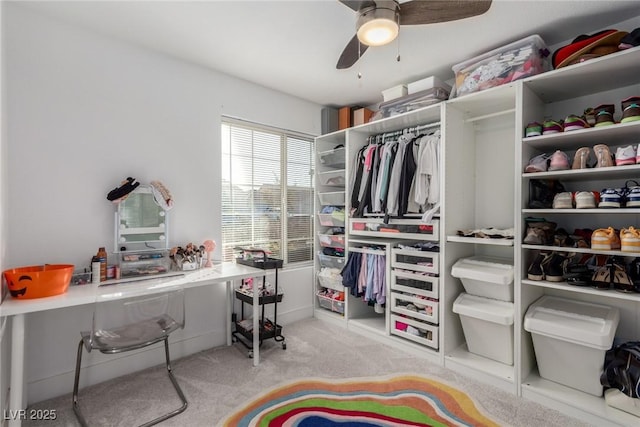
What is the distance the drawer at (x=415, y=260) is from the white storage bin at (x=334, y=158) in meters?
1.21

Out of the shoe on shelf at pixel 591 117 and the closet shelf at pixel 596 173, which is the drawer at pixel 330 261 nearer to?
the closet shelf at pixel 596 173

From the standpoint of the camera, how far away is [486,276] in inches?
91.7

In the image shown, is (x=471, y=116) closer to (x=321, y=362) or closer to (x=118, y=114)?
(x=321, y=362)

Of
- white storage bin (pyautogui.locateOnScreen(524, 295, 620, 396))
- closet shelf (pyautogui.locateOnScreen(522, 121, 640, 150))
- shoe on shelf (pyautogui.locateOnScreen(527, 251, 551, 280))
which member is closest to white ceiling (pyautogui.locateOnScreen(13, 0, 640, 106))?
closet shelf (pyautogui.locateOnScreen(522, 121, 640, 150))

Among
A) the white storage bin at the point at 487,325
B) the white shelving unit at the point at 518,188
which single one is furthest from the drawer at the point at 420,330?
the white storage bin at the point at 487,325

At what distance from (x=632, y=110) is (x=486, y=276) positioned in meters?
1.30

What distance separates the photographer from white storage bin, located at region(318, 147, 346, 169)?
3.49m

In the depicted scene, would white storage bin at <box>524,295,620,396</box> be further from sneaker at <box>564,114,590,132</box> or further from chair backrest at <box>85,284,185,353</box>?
chair backrest at <box>85,284,185,353</box>

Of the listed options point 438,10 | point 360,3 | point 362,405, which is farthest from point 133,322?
point 438,10

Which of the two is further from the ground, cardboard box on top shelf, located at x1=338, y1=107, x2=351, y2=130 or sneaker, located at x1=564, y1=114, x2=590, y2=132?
cardboard box on top shelf, located at x1=338, y1=107, x2=351, y2=130

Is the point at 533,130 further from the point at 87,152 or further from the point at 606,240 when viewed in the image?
the point at 87,152

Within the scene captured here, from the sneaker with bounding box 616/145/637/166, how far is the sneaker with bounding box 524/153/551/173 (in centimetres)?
36

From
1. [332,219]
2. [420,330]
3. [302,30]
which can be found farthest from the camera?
[332,219]

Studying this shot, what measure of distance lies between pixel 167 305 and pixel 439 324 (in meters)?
2.09
